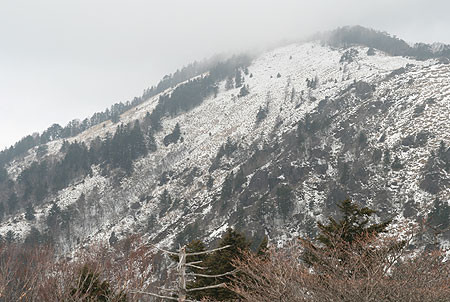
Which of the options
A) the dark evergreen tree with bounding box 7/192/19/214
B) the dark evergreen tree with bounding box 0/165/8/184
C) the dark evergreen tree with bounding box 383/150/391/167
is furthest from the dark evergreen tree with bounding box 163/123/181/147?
the dark evergreen tree with bounding box 383/150/391/167

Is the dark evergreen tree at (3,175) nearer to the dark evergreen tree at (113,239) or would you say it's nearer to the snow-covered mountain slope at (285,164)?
the snow-covered mountain slope at (285,164)

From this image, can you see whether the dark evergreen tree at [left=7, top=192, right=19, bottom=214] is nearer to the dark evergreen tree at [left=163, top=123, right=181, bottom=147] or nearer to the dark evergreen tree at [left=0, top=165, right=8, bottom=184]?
the dark evergreen tree at [left=0, top=165, right=8, bottom=184]

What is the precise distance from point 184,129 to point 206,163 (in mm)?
36898

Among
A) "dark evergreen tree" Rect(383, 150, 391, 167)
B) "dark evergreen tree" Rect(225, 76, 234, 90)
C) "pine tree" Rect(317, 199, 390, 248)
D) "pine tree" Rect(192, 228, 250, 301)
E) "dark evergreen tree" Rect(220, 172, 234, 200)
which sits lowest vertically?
"dark evergreen tree" Rect(220, 172, 234, 200)

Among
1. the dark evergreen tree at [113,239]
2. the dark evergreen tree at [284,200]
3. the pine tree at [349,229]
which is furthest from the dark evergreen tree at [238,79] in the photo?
the pine tree at [349,229]

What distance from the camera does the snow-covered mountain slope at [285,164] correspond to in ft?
203

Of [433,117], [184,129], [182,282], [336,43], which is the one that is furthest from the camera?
[336,43]

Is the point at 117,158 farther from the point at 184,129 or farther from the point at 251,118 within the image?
the point at 251,118

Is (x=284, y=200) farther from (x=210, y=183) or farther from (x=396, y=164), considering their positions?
(x=210, y=183)

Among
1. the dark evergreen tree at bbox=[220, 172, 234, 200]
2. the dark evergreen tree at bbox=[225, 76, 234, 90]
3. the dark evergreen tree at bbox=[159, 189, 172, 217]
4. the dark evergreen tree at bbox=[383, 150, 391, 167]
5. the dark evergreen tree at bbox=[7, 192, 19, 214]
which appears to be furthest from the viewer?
the dark evergreen tree at bbox=[225, 76, 234, 90]

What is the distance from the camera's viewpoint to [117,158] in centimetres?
11988

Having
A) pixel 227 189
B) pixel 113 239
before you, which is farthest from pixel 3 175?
pixel 227 189

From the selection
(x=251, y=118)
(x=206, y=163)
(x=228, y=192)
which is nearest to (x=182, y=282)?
(x=228, y=192)

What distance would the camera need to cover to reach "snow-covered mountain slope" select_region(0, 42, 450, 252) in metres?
61.8
